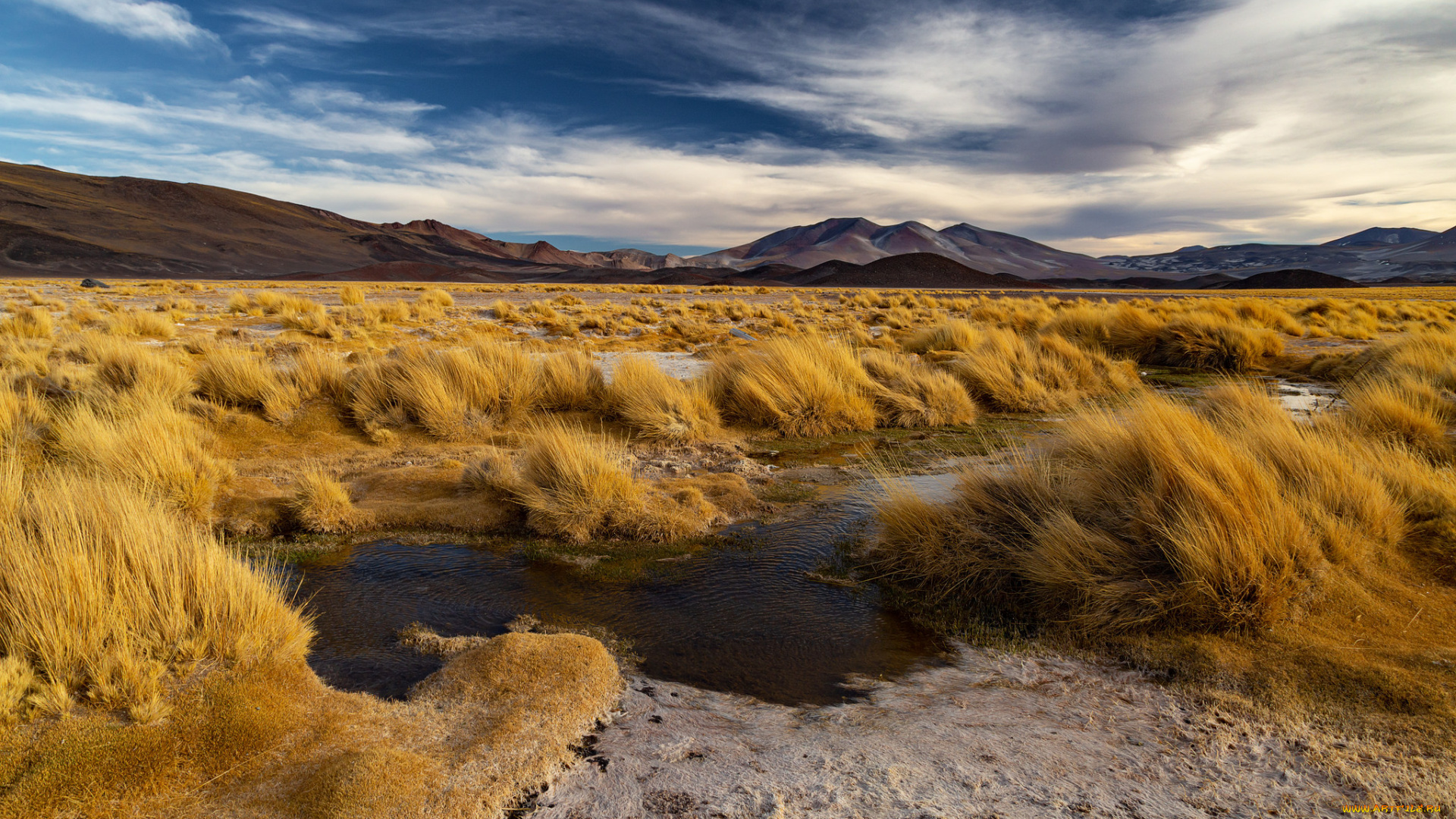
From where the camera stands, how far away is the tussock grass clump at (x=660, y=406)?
7.84m

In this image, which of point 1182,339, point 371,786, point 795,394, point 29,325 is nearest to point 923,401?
point 795,394

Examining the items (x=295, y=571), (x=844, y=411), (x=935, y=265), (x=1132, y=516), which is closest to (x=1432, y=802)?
(x=1132, y=516)

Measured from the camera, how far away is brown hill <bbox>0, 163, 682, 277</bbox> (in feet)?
298

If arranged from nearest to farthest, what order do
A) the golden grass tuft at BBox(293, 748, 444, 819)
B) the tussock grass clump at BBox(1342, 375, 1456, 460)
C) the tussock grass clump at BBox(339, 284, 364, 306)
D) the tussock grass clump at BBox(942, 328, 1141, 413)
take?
the golden grass tuft at BBox(293, 748, 444, 819) → the tussock grass clump at BBox(1342, 375, 1456, 460) → the tussock grass clump at BBox(942, 328, 1141, 413) → the tussock grass clump at BBox(339, 284, 364, 306)

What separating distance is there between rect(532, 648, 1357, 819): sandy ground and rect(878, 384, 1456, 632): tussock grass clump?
0.64m

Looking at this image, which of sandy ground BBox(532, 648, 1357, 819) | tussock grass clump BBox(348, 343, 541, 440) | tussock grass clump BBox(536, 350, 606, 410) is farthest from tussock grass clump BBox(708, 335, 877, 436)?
sandy ground BBox(532, 648, 1357, 819)

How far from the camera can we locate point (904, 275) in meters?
89.1

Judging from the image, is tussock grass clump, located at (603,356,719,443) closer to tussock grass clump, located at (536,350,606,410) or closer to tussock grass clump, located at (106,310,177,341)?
tussock grass clump, located at (536,350,606,410)

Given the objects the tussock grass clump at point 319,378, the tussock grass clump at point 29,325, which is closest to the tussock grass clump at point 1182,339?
the tussock grass clump at point 319,378

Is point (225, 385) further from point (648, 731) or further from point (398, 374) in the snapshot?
point (648, 731)

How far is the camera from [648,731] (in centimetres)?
288

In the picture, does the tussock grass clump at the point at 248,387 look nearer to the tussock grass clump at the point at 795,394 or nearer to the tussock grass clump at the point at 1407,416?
the tussock grass clump at the point at 795,394

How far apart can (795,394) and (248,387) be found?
6471 mm

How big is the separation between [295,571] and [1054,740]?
4.70m
